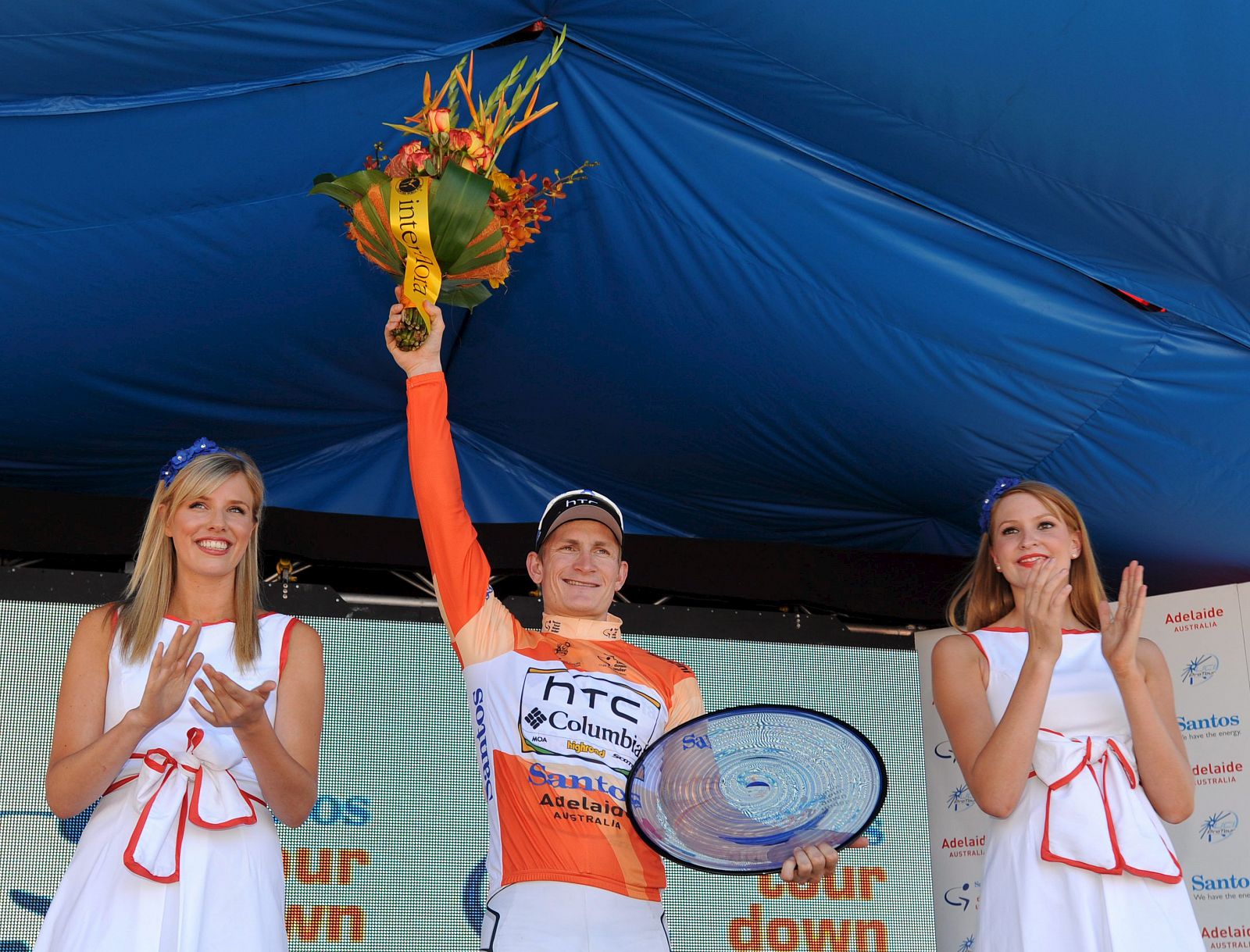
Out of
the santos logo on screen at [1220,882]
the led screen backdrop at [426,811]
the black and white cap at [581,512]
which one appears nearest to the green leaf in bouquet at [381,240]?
the black and white cap at [581,512]

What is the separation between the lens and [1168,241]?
2873 mm

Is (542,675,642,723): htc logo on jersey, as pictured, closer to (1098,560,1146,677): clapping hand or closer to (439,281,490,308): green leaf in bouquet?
(439,281,490,308): green leaf in bouquet

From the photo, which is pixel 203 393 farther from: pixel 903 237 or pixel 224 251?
pixel 903 237

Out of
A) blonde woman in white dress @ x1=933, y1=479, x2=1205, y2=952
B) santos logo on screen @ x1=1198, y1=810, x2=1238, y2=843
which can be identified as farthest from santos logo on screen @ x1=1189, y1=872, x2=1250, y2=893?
blonde woman in white dress @ x1=933, y1=479, x2=1205, y2=952

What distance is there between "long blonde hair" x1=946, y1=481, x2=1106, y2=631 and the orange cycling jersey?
0.64 meters

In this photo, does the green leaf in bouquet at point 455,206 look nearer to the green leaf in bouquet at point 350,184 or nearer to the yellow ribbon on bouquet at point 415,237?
the yellow ribbon on bouquet at point 415,237

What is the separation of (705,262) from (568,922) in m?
1.63

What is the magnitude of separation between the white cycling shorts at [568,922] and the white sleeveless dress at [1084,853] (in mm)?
649

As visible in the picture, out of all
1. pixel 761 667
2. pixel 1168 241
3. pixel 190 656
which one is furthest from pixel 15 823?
pixel 1168 241

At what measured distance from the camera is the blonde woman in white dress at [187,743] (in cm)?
228

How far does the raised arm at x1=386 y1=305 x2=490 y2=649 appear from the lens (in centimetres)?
277

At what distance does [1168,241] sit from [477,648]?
65.6 inches

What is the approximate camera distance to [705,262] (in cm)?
342

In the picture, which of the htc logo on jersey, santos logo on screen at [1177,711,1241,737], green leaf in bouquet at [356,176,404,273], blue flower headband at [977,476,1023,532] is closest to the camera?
green leaf in bouquet at [356,176,404,273]
